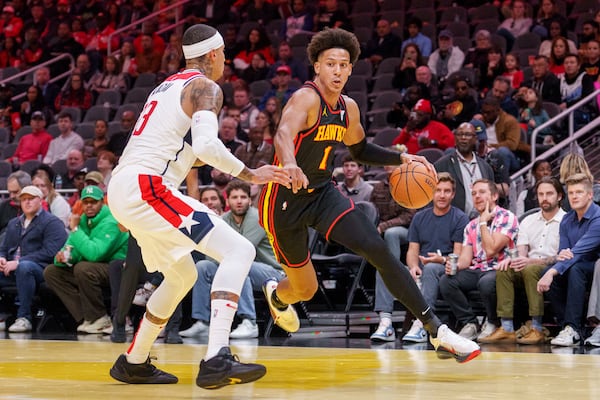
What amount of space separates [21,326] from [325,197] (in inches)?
206

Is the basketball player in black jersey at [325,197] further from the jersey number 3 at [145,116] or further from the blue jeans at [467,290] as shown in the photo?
the blue jeans at [467,290]

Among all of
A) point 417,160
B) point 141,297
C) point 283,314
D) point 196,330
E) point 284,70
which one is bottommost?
point 196,330

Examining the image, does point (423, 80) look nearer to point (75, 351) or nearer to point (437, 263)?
point (437, 263)

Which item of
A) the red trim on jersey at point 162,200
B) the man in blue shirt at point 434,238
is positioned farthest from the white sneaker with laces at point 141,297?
the red trim on jersey at point 162,200

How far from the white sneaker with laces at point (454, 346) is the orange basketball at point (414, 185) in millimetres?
936

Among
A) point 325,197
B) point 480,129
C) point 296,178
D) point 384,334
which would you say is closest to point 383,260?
point 325,197

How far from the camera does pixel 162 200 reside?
4812 mm

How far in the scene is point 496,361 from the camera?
6371mm

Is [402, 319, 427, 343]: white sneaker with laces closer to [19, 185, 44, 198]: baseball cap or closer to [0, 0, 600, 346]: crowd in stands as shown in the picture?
[0, 0, 600, 346]: crowd in stands

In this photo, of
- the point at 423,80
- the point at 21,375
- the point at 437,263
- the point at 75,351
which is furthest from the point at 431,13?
the point at 21,375

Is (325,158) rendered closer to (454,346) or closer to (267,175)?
(267,175)

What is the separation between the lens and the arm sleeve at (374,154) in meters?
6.18

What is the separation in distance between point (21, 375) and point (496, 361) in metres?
3.02

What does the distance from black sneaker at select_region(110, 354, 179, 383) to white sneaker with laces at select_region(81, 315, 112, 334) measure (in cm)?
460
